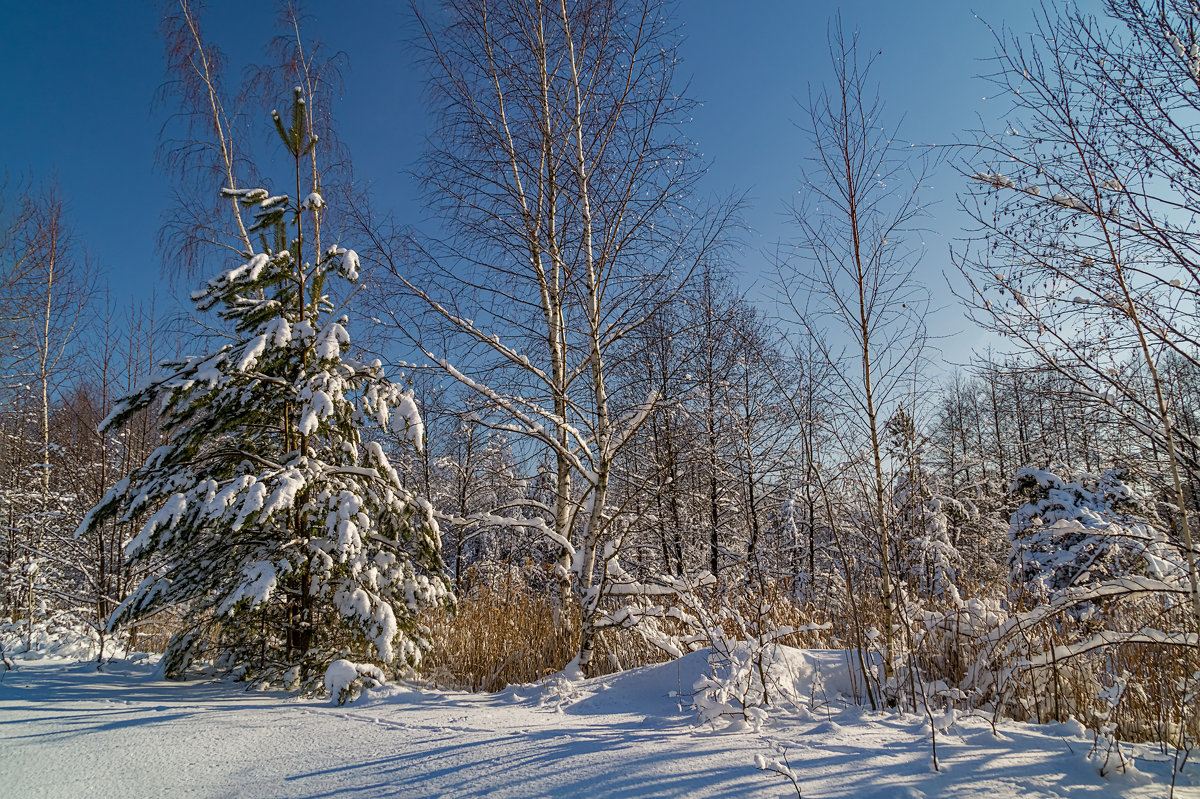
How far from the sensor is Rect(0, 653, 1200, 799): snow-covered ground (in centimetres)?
173

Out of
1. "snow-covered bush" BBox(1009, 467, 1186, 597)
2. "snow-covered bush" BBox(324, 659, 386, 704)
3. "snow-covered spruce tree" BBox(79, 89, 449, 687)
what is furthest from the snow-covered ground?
"snow-covered bush" BBox(1009, 467, 1186, 597)

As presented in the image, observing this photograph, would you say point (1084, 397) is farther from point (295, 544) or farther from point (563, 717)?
point (295, 544)

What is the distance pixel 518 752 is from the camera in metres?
2.03

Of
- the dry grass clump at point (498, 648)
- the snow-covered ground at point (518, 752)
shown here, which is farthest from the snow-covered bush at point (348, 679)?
the dry grass clump at point (498, 648)

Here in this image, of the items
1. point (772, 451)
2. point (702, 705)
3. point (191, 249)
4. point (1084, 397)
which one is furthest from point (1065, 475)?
point (191, 249)

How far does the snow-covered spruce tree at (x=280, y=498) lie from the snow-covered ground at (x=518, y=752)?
1.97 feet

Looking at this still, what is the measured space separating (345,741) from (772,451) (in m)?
9.19

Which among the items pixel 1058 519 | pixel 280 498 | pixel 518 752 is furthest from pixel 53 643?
pixel 1058 519

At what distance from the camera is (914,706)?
2.64 metres

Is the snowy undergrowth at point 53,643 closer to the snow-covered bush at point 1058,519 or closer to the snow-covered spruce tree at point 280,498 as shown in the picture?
the snow-covered spruce tree at point 280,498

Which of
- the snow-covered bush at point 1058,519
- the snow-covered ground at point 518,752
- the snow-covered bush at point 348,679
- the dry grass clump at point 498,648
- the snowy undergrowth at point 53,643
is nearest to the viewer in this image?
the snow-covered ground at point 518,752

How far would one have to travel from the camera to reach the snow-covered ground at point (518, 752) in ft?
5.68

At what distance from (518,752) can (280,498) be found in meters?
1.94

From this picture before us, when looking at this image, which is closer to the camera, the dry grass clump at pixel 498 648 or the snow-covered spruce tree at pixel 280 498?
the snow-covered spruce tree at pixel 280 498
